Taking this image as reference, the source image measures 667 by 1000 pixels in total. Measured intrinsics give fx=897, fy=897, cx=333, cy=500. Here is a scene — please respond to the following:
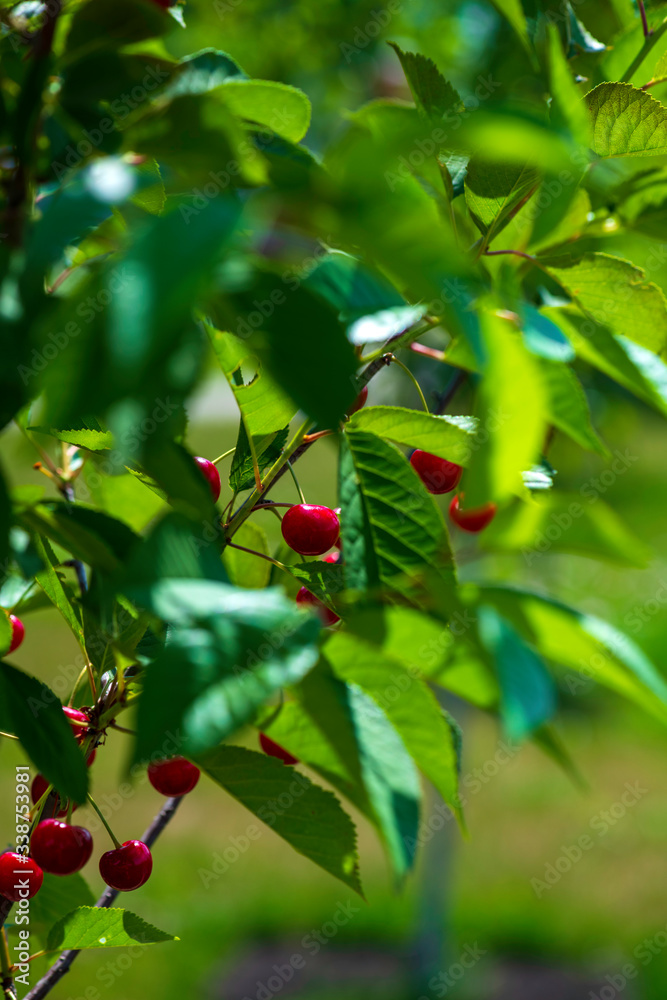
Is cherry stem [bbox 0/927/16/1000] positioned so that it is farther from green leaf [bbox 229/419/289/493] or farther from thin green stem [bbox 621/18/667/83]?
thin green stem [bbox 621/18/667/83]

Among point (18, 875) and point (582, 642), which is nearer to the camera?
point (582, 642)

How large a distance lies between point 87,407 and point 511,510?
0.25 meters

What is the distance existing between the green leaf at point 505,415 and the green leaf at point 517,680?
0.07m

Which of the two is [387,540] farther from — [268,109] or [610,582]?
[610,582]

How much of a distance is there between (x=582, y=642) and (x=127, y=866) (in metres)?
0.53

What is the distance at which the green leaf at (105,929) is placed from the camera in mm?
644

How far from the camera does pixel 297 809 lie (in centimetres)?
60

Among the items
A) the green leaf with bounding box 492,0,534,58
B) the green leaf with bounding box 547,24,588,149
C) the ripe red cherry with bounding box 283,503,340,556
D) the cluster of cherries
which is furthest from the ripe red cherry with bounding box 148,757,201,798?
the green leaf with bounding box 492,0,534,58

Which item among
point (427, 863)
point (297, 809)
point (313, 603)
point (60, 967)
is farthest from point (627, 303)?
point (427, 863)

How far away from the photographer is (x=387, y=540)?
493mm

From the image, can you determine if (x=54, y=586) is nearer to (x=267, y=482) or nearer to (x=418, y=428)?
(x=267, y=482)

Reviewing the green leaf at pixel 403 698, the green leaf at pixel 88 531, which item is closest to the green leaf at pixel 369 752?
the green leaf at pixel 403 698

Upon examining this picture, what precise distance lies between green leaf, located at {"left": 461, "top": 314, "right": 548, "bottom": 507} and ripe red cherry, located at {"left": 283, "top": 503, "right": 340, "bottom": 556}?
0.35 meters

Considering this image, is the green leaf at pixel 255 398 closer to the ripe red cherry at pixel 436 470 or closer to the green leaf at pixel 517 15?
the ripe red cherry at pixel 436 470
